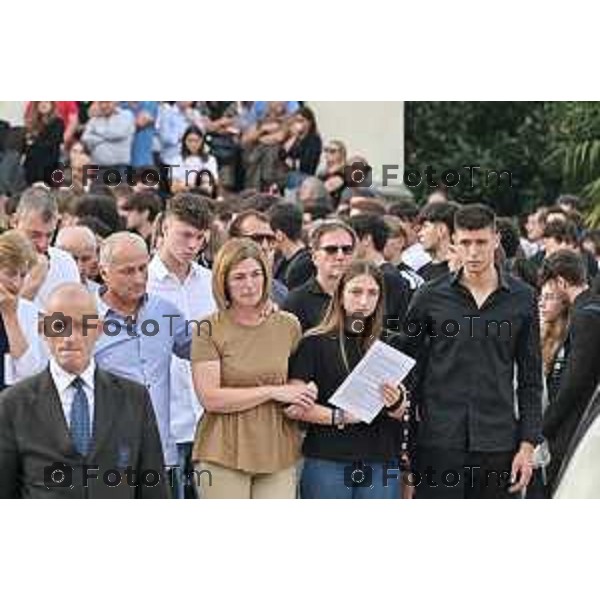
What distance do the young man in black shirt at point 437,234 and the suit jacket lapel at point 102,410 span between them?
1829 mm

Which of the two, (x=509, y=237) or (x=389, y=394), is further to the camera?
(x=509, y=237)

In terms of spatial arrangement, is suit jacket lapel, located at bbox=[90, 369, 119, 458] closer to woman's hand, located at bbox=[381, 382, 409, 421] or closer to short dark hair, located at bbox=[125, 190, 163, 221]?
woman's hand, located at bbox=[381, 382, 409, 421]

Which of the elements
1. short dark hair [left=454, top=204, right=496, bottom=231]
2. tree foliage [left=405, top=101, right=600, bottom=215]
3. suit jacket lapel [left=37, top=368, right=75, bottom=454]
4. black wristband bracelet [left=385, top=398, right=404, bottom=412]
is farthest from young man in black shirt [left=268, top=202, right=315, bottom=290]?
suit jacket lapel [left=37, top=368, right=75, bottom=454]

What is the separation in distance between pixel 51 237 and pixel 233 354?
1.39 meters

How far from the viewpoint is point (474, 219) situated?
770cm

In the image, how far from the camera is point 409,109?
12227 millimetres

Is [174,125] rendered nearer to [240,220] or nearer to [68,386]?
[240,220]

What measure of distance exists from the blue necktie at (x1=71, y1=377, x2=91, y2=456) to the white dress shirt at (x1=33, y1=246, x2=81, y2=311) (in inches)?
28.3

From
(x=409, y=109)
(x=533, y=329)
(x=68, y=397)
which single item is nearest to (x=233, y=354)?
(x=68, y=397)

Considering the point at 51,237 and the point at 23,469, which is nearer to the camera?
the point at 23,469

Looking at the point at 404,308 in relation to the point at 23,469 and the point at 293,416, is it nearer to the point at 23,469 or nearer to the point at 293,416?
the point at 293,416

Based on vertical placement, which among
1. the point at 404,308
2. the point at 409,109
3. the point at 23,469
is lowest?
the point at 23,469

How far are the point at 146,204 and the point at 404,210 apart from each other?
135cm

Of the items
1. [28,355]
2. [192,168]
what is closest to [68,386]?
[28,355]
